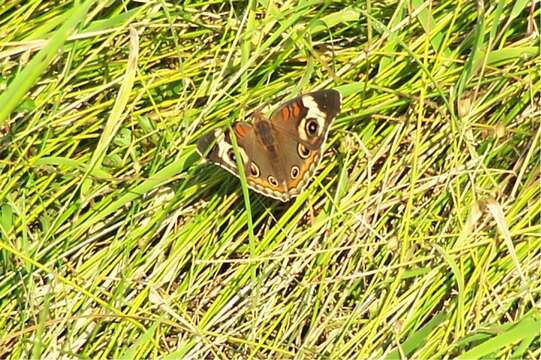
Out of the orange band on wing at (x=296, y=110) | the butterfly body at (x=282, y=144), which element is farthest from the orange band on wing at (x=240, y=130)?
the orange band on wing at (x=296, y=110)

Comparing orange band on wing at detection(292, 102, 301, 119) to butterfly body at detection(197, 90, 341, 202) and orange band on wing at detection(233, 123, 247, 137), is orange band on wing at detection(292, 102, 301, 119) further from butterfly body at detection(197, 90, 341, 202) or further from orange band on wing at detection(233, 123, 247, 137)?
orange band on wing at detection(233, 123, 247, 137)

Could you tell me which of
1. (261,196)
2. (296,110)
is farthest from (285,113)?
(261,196)

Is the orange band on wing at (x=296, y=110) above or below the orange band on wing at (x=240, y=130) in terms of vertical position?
below

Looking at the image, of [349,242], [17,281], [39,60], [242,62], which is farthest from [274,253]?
[39,60]

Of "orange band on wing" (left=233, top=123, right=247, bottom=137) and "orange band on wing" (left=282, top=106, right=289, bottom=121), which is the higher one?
"orange band on wing" (left=233, top=123, right=247, bottom=137)

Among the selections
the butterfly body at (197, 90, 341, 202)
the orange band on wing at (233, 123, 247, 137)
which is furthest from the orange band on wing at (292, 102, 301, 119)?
the orange band on wing at (233, 123, 247, 137)

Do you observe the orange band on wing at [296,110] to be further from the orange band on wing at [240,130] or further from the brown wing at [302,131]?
the orange band on wing at [240,130]
